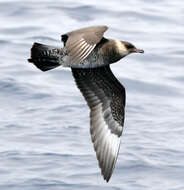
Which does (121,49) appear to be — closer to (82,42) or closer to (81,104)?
(82,42)

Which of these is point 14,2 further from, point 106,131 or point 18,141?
point 106,131

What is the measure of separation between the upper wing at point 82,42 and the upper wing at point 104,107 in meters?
0.88

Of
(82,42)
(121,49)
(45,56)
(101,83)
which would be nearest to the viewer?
(82,42)

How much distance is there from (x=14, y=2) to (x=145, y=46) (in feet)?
9.59

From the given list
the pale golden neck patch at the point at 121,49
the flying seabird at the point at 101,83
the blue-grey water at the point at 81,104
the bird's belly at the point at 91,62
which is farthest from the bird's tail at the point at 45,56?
the blue-grey water at the point at 81,104

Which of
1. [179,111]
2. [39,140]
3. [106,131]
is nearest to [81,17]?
[179,111]

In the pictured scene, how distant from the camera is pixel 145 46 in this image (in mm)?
12008

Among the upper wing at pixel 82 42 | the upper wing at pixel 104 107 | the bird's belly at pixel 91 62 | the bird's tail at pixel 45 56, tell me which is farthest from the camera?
the upper wing at pixel 104 107

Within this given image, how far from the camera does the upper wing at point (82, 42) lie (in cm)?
633

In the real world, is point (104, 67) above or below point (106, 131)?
above

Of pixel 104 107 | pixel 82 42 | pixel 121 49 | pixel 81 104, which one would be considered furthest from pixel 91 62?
pixel 81 104

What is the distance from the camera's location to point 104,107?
7914 millimetres

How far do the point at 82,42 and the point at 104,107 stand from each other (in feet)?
5.03

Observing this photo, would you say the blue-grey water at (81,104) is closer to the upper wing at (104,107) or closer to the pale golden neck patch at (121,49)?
the upper wing at (104,107)
